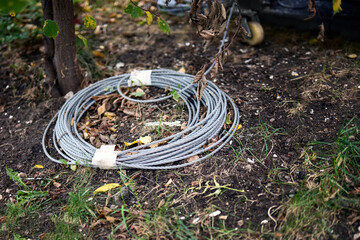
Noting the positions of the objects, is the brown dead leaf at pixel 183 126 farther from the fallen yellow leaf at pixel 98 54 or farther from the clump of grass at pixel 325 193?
the fallen yellow leaf at pixel 98 54

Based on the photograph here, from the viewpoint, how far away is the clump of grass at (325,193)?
5.86 feet

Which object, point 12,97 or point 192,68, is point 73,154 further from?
point 192,68

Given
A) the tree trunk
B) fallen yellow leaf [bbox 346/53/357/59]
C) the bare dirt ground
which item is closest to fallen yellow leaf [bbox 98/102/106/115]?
the bare dirt ground

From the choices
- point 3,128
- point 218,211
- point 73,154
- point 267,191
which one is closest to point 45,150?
point 73,154

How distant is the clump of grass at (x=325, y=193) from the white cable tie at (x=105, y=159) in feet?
3.67

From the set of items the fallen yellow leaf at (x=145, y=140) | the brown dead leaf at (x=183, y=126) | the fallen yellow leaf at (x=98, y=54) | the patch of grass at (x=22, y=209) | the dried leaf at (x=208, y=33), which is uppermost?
the dried leaf at (x=208, y=33)

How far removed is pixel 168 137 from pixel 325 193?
3.47ft

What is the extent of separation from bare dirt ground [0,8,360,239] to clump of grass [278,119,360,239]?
0.21 ft

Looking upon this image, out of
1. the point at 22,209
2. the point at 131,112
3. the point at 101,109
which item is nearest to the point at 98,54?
the point at 101,109

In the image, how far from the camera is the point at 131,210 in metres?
2.02

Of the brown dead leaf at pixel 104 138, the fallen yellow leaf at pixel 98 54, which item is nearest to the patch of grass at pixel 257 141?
the brown dead leaf at pixel 104 138

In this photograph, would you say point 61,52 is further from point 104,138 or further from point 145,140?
point 145,140

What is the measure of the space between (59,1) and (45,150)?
117cm

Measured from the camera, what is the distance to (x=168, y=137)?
2365 millimetres
